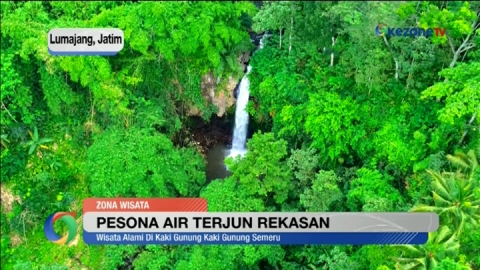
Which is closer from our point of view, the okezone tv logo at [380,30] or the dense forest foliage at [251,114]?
the dense forest foliage at [251,114]

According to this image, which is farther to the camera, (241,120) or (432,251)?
(241,120)

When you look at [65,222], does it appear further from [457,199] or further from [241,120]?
[457,199]

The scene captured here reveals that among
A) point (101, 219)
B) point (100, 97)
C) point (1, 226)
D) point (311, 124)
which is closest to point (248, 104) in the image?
point (311, 124)

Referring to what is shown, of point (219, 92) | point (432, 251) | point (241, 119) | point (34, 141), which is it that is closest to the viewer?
point (432, 251)

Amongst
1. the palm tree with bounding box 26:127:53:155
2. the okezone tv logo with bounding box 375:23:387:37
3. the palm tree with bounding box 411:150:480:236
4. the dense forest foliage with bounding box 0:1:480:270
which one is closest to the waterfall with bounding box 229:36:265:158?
the dense forest foliage with bounding box 0:1:480:270

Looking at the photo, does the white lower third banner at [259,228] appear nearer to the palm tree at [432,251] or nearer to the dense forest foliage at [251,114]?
the palm tree at [432,251]
